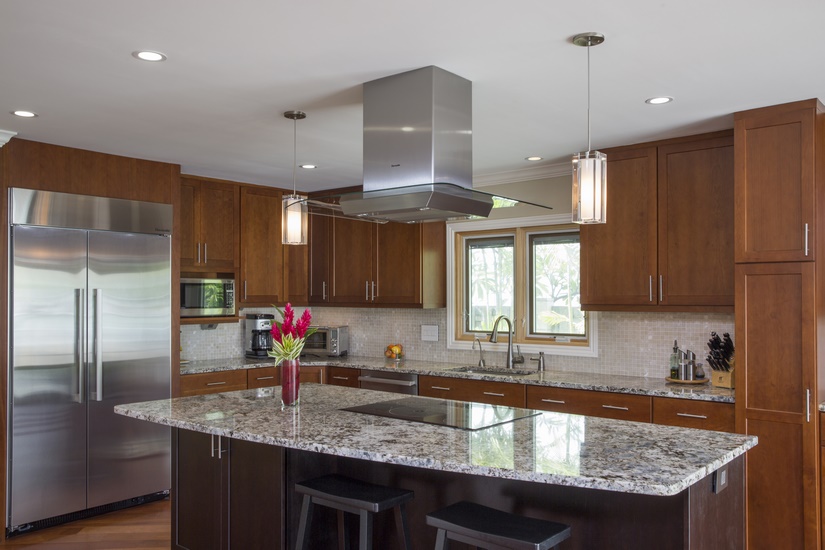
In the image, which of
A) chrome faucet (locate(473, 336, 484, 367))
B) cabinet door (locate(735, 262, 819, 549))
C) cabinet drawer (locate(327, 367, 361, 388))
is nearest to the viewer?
cabinet door (locate(735, 262, 819, 549))

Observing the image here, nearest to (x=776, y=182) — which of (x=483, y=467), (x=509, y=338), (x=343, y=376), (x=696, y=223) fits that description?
(x=696, y=223)

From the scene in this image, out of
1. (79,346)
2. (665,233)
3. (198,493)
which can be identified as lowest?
(198,493)

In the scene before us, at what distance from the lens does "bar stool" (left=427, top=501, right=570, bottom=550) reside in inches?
81.4

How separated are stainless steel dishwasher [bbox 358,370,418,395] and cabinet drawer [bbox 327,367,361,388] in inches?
3.3

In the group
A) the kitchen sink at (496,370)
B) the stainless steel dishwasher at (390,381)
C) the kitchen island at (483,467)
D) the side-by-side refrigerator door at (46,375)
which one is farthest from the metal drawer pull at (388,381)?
the side-by-side refrigerator door at (46,375)

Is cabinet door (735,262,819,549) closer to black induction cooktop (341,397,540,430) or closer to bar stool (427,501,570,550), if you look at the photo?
black induction cooktop (341,397,540,430)

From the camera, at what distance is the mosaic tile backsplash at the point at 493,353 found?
4.36 meters

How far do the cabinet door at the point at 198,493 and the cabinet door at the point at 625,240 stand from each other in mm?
2650

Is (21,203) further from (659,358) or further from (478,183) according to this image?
(659,358)

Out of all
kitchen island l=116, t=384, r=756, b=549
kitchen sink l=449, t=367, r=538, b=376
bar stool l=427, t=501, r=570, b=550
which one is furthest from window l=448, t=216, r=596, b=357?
bar stool l=427, t=501, r=570, b=550

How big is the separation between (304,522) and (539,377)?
2307 mm

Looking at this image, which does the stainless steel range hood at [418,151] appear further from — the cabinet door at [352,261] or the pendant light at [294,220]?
the cabinet door at [352,261]

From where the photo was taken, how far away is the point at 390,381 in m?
5.18

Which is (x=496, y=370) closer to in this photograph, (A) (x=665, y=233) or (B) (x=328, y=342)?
(A) (x=665, y=233)
